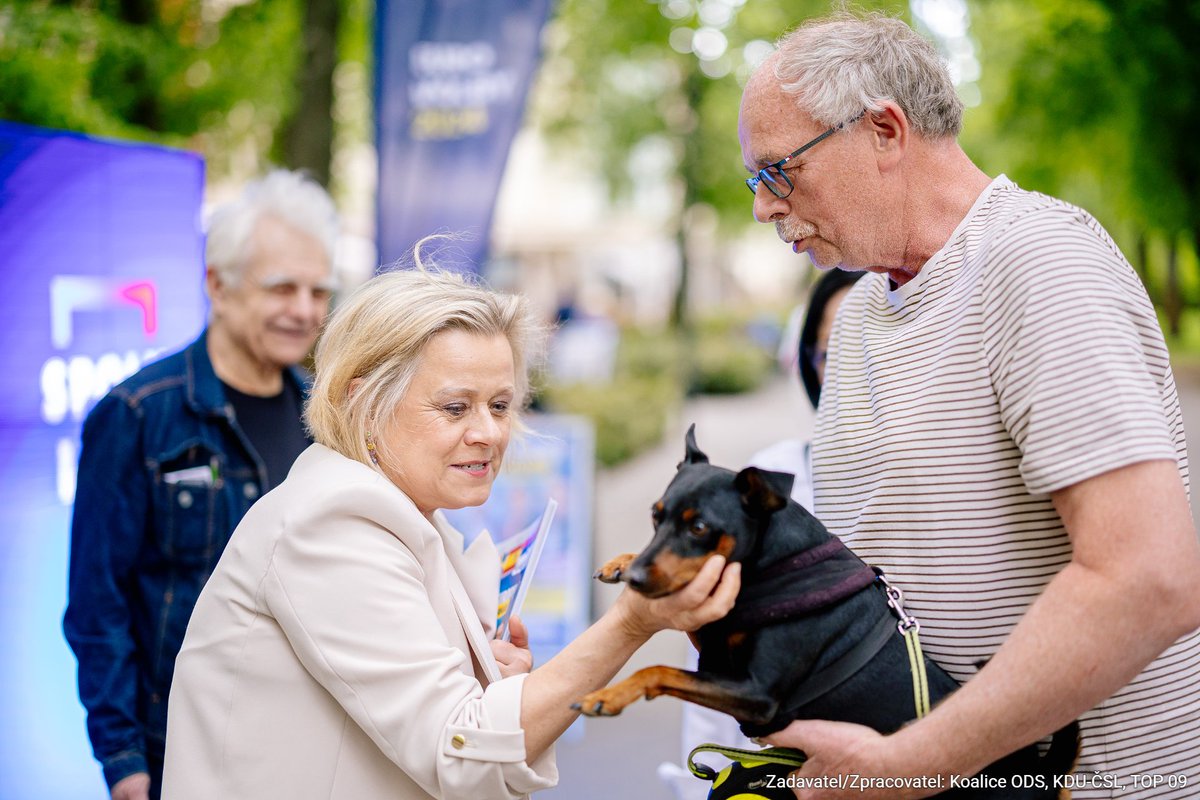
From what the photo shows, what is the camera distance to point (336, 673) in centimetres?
188

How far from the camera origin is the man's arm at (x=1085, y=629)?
1.54m

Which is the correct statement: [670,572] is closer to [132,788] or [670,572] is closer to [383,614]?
[383,614]

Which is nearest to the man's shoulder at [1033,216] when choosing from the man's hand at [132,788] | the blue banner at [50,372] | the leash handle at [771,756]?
the leash handle at [771,756]

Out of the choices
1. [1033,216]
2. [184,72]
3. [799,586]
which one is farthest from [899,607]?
[184,72]

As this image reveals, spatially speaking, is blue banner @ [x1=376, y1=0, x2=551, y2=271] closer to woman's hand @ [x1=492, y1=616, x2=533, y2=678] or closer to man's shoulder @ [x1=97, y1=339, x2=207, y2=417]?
man's shoulder @ [x1=97, y1=339, x2=207, y2=417]

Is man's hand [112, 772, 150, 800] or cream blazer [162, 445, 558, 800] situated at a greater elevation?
→ cream blazer [162, 445, 558, 800]

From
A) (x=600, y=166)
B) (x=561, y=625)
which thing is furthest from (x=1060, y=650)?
(x=600, y=166)

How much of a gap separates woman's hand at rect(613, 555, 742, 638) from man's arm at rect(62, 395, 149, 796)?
191 cm

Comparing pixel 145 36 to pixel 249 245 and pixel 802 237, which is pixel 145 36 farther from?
pixel 802 237

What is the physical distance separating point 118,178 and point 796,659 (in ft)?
10.8

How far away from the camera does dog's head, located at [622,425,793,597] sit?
1.70m

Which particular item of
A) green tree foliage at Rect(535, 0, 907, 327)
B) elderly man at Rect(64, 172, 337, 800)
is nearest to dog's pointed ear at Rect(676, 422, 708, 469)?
elderly man at Rect(64, 172, 337, 800)

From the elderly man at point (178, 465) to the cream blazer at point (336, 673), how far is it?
3.58ft

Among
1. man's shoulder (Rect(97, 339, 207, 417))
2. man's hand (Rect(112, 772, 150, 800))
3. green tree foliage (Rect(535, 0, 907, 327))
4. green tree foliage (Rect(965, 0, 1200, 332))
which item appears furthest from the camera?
green tree foliage (Rect(535, 0, 907, 327))
